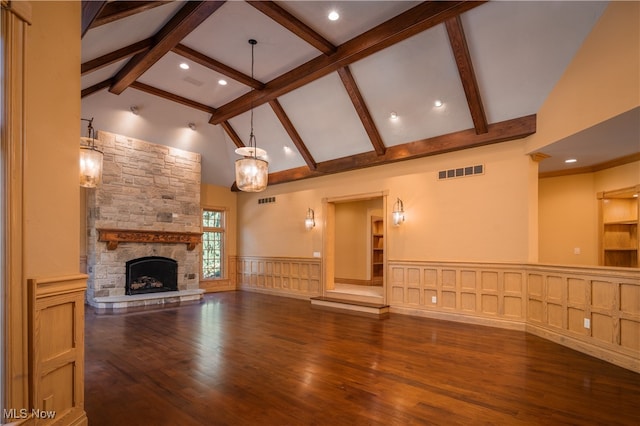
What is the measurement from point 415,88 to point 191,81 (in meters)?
4.29

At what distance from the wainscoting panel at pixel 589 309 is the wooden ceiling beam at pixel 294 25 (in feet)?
15.5

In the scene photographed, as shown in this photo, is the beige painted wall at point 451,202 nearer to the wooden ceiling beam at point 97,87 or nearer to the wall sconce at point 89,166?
the wooden ceiling beam at point 97,87

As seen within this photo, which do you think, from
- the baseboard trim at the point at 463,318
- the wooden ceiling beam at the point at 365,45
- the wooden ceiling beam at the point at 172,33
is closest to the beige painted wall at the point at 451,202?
the baseboard trim at the point at 463,318

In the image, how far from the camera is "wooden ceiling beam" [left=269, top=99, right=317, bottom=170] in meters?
7.30

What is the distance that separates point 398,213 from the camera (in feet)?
22.4

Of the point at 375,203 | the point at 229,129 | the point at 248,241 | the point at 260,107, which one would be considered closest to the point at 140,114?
the point at 229,129

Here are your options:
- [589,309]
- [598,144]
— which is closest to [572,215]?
[598,144]

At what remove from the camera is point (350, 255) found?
410 inches

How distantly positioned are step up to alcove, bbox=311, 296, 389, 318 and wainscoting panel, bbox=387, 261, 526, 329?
400 millimetres

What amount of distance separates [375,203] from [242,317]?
5.50 m

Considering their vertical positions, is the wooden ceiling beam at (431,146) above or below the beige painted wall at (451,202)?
above

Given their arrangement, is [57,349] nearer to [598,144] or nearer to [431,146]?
[431,146]

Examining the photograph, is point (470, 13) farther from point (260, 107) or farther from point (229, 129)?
point (229, 129)

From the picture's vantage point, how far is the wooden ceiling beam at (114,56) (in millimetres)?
4906
